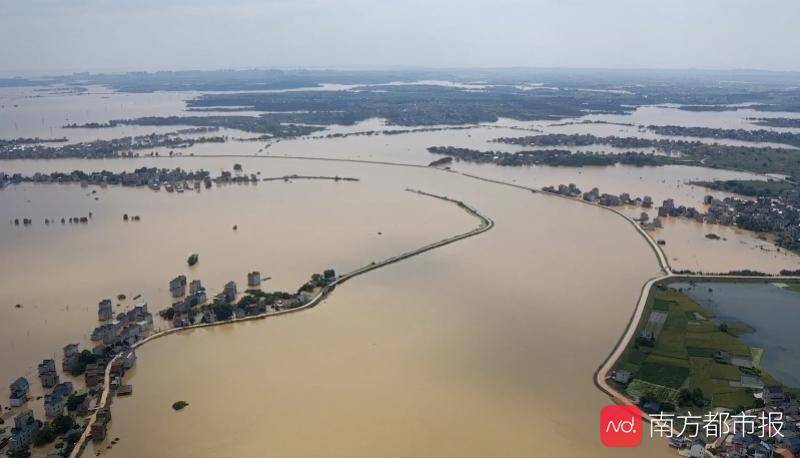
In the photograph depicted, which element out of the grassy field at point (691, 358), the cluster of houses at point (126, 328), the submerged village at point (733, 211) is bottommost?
the grassy field at point (691, 358)


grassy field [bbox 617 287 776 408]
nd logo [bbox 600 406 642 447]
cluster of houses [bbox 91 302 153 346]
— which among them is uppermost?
cluster of houses [bbox 91 302 153 346]

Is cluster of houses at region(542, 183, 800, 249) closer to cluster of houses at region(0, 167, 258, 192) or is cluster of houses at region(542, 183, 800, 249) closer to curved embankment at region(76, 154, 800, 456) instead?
curved embankment at region(76, 154, 800, 456)

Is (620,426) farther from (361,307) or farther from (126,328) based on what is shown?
(126,328)

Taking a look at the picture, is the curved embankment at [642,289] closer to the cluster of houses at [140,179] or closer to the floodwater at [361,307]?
the floodwater at [361,307]

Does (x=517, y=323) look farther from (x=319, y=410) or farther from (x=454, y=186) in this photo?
(x=454, y=186)

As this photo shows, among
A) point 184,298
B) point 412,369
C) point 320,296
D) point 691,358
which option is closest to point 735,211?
point 691,358

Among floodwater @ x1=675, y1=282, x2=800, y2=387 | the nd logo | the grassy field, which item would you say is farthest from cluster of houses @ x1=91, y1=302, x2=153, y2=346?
floodwater @ x1=675, y1=282, x2=800, y2=387

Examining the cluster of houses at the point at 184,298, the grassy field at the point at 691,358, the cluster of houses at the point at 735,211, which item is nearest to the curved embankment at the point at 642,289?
the grassy field at the point at 691,358
